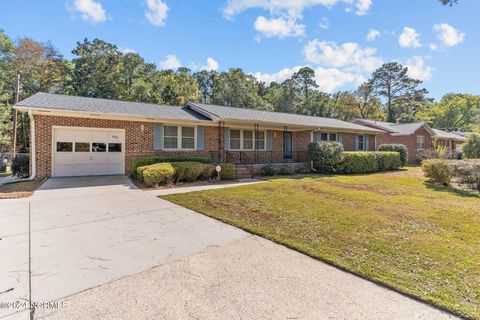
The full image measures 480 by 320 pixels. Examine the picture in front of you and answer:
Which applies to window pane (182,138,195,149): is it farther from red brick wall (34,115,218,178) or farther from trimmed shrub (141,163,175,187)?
trimmed shrub (141,163,175,187)

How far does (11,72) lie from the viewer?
87.4 feet

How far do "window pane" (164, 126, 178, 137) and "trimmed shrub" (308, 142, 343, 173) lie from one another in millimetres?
8463

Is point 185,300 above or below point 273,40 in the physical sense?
below

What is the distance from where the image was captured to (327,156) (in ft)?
49.5

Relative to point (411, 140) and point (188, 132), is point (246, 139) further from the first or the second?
point (411, 140)

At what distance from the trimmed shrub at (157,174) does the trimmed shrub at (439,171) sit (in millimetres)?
11091

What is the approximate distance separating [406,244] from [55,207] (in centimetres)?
796

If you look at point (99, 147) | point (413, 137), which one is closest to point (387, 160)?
point (413, 137)

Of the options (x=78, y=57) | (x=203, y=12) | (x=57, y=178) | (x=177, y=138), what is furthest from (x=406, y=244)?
(x=78, y=57)

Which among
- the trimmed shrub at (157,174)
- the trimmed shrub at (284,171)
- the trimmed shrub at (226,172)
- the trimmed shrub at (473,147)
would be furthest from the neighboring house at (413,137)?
the trimmed shrub at (157,174)

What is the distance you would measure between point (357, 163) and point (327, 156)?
2.30m

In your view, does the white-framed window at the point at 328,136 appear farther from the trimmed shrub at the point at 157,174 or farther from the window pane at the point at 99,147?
the window pane at the point at 99,147

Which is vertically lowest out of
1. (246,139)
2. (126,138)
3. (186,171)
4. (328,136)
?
(186,171)

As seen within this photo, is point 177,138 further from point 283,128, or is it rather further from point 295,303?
point 295,303
